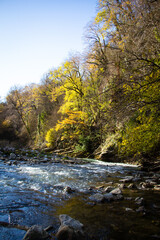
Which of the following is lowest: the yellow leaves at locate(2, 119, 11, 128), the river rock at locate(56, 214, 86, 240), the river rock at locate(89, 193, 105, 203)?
the river rock at locate(89, 193, 105, 203)

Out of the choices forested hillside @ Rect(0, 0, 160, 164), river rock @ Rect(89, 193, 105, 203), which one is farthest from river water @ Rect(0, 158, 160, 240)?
forested hillside @ Rect(0, 0, 160, 164)

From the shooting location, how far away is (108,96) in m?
4.20

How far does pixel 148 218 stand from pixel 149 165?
5.23 m

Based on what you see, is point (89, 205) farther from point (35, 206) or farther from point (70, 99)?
point (70, 99)

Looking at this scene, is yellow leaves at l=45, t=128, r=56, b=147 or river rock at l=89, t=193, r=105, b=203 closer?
river rock at l=89, t=193, r=105, b=203

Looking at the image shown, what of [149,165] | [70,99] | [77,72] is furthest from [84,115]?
[149,165]

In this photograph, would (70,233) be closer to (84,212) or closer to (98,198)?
(84,212)

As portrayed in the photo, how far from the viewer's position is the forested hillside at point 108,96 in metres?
3.88

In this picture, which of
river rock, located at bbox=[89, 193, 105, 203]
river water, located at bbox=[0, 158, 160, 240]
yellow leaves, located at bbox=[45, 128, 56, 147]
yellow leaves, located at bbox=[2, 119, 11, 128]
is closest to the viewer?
river water, located at bbox=[0, 158, 160, 240]

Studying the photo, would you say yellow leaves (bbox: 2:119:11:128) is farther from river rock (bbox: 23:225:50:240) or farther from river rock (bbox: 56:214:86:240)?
river rock (bbox: 56:214:86:240)

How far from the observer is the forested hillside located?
12.7 feet

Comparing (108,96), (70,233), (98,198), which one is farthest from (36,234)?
(108,96)

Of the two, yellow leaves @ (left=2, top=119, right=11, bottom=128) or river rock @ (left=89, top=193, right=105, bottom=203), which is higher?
yellow leaves @ (left=2, top=119, right=11, bottom=128)

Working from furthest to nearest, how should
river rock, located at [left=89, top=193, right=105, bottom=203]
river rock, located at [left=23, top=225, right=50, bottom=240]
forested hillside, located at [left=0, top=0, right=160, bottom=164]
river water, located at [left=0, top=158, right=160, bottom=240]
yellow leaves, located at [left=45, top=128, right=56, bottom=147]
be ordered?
yellow leaves, located at [left=45, top=128, right=56, bottom=147], forested hillside, located at [left=0, top=0, right=160, bottom=164], river rock, located at [left=89, top=193, right=105, bottom=203], river water, located at [left=0, top=158, right=160, bottom=240], river rock, located at [left=23, top=225, right=50, bottom=240]
